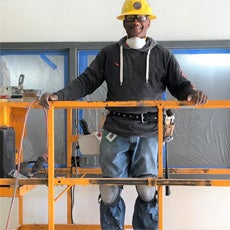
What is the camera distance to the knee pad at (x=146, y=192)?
2.20m

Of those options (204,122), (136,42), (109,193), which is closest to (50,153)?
(109,193)

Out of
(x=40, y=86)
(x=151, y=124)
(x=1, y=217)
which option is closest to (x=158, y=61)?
(x=151, y=124)

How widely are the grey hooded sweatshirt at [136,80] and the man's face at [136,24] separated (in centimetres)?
7

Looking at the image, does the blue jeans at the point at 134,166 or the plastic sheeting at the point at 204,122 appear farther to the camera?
the plastic sheeting at the point at 204,122

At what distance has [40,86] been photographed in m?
3.68

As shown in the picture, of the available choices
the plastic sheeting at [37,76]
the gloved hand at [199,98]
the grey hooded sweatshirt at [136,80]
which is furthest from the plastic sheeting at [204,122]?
the gloved hand at [199,98]

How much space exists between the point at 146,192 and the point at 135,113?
45 centimetres

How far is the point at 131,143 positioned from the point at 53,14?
184 centimetres

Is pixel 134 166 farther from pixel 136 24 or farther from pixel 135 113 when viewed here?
pixel 136 24

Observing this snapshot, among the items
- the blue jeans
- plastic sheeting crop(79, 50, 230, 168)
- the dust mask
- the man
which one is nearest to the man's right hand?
the man

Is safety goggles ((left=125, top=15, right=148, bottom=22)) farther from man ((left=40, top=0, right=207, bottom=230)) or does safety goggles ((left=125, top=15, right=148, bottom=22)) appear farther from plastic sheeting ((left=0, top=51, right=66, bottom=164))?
plastic sheeting ((left=0, top=51, right=66, bottom=164))

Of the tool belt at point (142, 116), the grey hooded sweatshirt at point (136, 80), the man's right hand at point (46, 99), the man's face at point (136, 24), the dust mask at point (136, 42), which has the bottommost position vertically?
the tool belt at point (142, 116)

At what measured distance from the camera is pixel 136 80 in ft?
7.36

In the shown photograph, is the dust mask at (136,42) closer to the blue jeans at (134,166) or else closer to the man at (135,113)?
the man at (135,113)
